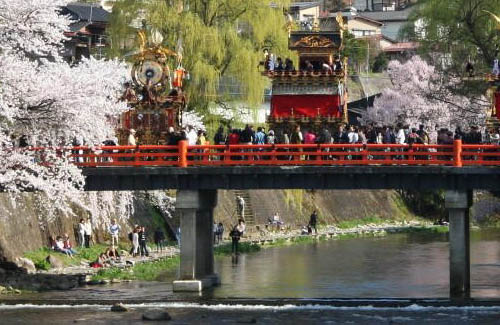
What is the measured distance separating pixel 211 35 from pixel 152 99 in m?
9.92

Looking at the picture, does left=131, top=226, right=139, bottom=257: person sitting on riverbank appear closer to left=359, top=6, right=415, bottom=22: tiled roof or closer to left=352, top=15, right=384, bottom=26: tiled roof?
left=352, top=15, right=384, bottom=26: tiled roof

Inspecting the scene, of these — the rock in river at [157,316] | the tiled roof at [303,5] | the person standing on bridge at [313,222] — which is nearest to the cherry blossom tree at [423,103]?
the person standing on bridge at [313,222]

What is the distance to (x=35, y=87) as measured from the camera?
46.0m

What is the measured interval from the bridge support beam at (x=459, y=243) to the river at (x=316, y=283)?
1293 mm

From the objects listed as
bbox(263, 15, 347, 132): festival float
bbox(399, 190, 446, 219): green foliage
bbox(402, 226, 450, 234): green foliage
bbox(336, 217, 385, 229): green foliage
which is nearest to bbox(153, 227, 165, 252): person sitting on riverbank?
bbox(263, 15, 347, 132): festival float

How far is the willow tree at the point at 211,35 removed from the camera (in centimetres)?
6362

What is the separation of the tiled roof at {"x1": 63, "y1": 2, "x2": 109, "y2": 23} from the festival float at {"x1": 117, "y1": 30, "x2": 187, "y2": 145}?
51.0m

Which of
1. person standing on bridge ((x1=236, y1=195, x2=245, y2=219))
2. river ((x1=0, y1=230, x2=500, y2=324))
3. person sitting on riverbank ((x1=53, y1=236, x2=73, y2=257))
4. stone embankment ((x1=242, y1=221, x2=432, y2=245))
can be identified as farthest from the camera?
person standing on bridge ((x1=236, y1=195, x2=245, y2=219))

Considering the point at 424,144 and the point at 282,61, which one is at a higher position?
the point at 282,61

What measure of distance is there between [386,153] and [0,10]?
14.7 metres

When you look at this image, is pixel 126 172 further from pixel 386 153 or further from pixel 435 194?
pixel 435 194

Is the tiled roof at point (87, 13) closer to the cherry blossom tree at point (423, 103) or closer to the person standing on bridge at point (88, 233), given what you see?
the cherry blossom tree at point (423, 103)

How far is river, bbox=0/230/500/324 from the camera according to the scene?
42.8 meters

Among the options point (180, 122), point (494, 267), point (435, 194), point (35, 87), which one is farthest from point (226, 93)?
point (435, 194)
